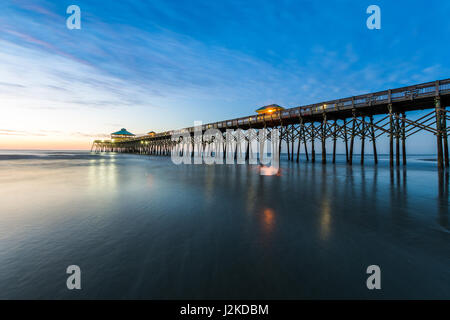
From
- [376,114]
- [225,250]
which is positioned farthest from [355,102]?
[225,250]

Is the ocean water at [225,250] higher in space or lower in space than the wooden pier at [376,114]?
lower

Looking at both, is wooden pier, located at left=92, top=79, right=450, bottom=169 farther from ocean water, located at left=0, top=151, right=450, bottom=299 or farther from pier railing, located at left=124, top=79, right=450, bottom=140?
ocean water, located at left=0, top=151, right=450, bottom=299

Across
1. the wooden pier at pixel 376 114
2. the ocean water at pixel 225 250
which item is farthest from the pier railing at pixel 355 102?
the ocean water at pixel 225 250

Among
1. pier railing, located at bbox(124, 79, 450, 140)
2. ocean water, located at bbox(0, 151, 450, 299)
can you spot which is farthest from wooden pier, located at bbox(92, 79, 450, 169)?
ocean water, located at bbox(0, 151, 450, 299)

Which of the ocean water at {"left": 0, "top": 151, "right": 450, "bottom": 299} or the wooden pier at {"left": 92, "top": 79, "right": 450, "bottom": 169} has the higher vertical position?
the wooden pier at {"left": 92, "top": 79, "right": 450, "bottom": 169}

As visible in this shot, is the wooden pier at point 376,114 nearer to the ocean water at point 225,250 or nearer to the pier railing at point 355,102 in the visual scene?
the pier railing at point 355,102

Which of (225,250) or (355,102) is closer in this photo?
(225,250)

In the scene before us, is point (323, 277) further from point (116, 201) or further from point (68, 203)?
point (68, 203)

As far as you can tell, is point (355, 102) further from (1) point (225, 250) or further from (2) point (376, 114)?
(1) point (225, 250)

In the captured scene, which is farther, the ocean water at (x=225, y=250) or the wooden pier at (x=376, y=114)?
the wooden pier at (x=376, y=114)

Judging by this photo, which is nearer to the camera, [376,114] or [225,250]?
[225,250]

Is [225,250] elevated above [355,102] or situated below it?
below

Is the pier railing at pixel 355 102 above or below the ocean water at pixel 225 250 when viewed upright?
above

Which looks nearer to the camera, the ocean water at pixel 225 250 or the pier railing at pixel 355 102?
the ocean water at pixel 225 250
